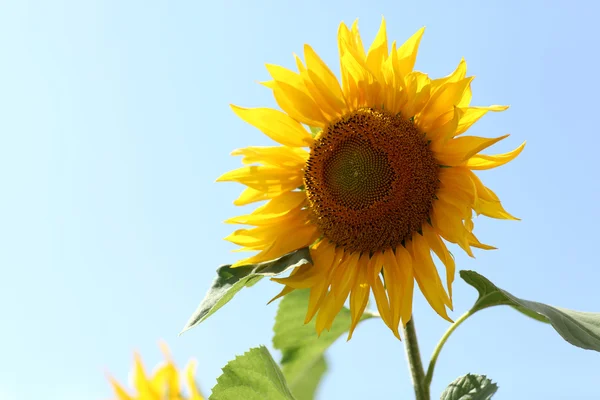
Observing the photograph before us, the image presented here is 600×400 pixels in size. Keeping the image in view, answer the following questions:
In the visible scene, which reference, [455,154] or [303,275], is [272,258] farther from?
[455,154]

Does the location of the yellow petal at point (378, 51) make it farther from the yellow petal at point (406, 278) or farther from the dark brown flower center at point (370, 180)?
Answer: the yellow petal at point (406, 278)

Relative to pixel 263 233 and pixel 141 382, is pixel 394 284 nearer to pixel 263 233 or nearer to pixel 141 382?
pixel 263 233

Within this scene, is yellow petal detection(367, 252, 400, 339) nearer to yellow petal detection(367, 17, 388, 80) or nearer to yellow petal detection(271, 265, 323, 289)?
yellow petal detection(271, 265, 323, 289)

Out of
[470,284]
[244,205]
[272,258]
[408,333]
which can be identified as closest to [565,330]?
[470,284]

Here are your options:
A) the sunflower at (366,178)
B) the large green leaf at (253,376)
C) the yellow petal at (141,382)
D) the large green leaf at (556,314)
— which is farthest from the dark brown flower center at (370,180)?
the yellow petal at (141,382)

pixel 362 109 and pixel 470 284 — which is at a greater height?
pixel 362 109

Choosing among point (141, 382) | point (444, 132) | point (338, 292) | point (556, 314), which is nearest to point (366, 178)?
point (444, 132)

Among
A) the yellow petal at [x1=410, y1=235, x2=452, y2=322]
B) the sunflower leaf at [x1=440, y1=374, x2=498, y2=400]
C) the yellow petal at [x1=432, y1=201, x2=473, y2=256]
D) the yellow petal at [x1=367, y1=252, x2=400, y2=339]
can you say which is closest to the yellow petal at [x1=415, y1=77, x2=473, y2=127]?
the yellow petal at [x1=432, y1=201, x2=473, y2=256]
